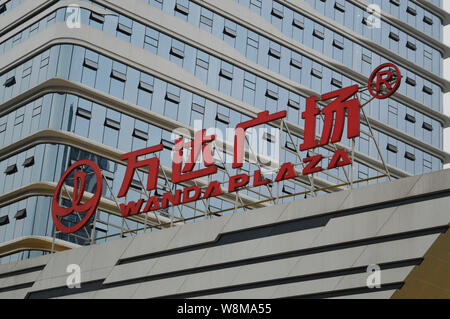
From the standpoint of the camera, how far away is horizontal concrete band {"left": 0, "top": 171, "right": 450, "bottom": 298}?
24.4m

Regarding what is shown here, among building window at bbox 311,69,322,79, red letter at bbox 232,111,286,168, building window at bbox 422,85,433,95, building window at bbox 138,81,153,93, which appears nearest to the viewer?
red letter at bbox 232,111,286,168

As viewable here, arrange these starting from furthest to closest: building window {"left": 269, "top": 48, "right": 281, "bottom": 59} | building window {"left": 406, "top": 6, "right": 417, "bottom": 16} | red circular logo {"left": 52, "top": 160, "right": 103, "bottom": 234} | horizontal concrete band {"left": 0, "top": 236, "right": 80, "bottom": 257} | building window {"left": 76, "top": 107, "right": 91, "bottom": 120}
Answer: building window {"left": 406, "top": 6, "right": 417, "bottom": 16}, building window {"left": 269, "top": 48, "right": 281, "bottom": 59}, building window {"left": 76, "top": 107, "right": 91, "bottom": 120}, horizontal concrete band {"left": 0, "top": 236, "right": 80, "bottom": 257}, red circular logo {"left": 52, "top": 160, "right": 103, "bottom": 234}

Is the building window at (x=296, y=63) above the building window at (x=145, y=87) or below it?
above

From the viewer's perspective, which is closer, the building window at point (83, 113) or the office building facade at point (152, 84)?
the office building facade at point (152, 84)

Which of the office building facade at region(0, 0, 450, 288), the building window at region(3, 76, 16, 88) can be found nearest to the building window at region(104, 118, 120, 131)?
the office building facade at region(0, 0, 450, 288)

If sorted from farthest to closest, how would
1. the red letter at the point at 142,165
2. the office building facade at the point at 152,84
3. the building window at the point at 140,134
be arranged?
the building window at the point at 140,134 < the office building facade at the point at 152,84 < the red letter at the point at 142,165

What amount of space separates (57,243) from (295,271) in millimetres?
19977

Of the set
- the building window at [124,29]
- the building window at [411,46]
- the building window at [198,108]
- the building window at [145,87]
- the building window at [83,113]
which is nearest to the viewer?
the building window at [83,113]

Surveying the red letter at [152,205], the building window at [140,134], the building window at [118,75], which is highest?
the building window at [118,75]

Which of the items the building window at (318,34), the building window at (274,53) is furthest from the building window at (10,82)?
the building window at (318,34)

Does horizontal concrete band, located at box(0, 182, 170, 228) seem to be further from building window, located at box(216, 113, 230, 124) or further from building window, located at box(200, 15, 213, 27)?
building window, located at box(200, 15, 213, 27)

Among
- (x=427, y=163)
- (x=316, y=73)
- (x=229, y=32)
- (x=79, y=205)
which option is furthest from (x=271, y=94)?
(x=79, y=205)

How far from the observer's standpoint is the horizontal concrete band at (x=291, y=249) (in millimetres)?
24406

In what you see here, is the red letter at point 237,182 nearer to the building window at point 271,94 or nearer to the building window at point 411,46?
the building window at point 271,94
